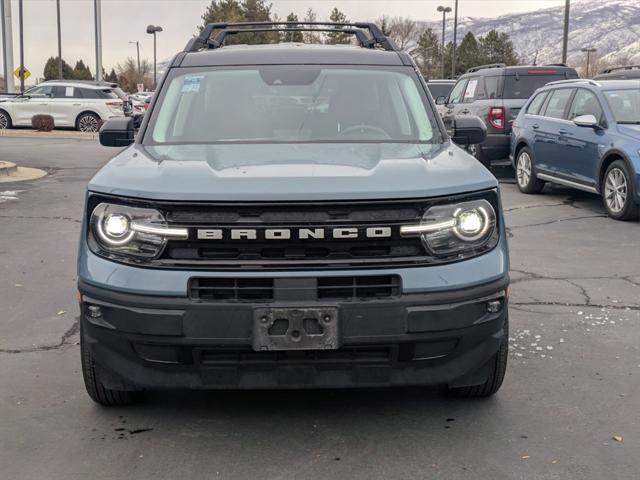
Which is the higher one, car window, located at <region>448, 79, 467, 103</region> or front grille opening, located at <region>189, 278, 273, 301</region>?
car window, located at <region>448, 79, 467, 103</region>

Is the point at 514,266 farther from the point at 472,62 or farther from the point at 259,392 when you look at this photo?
Result: the point at 472,62

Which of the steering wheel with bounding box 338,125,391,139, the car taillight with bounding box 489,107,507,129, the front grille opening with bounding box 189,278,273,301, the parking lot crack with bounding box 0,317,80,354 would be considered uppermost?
the steering wheel with bounding box 338,125,391,139

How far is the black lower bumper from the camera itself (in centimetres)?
329

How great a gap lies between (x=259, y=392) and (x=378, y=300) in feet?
3.90

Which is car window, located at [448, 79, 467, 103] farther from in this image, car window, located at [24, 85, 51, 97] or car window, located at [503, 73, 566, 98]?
car window, located at [24, 85, 51, 97]

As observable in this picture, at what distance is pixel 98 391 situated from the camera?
12.8 ft

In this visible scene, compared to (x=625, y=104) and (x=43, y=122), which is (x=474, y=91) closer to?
(x=625, y=104)

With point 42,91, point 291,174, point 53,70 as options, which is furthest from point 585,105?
point 53,70

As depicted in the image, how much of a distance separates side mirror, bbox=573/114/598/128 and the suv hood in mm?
6500

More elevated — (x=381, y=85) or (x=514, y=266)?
(x=381, y=85)

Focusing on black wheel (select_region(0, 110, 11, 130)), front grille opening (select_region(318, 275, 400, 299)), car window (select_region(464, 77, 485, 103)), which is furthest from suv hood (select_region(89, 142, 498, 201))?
black wheel (select_region(0, 110, 11, 130))

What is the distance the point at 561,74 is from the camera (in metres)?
15.1

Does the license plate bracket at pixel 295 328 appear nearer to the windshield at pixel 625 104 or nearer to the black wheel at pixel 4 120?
the windshield at pixel 625 104

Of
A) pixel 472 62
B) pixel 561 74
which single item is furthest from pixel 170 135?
pixel 472 62
